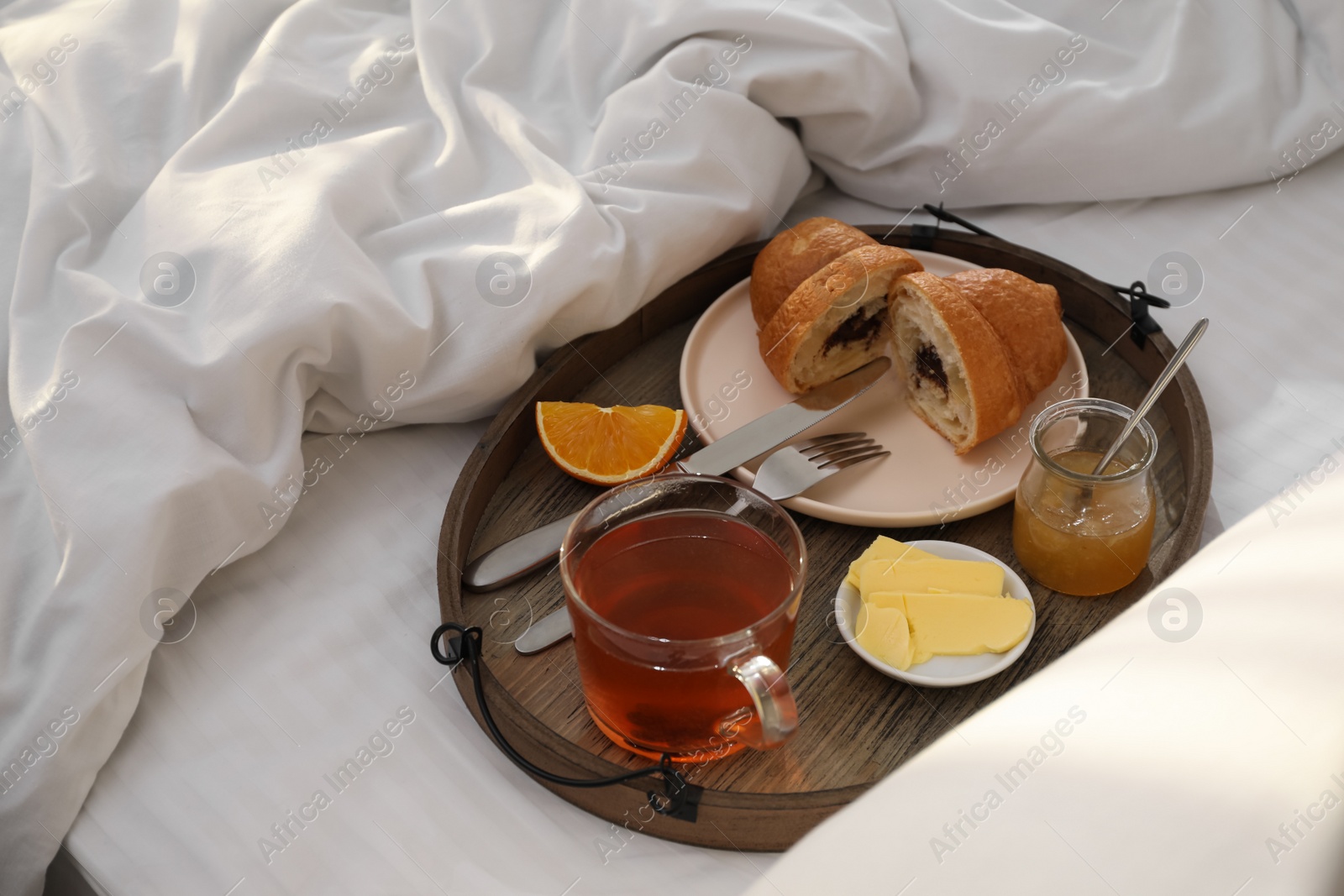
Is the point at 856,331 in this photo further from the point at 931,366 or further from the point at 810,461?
the point at 810,461

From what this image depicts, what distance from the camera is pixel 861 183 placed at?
1439 millimetres

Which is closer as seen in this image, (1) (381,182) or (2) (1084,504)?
(2) (1084,504)

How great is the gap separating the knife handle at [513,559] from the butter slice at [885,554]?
0.28 metres

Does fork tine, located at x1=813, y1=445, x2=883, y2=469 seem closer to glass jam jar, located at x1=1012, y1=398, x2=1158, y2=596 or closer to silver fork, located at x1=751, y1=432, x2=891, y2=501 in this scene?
silver fork, located at x1=751, y1=432, x2=891, y2=501

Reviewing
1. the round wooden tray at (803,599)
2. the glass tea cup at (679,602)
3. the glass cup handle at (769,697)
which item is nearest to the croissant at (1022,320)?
the round wooden tray at (803,599)

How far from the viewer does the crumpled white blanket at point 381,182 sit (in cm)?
91

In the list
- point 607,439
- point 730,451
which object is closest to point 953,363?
point 730,451

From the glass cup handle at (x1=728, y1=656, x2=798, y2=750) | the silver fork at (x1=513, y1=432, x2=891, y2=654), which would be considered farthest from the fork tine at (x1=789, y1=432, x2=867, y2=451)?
the glass cup handle at (x1=728, y1=656, x2=798, y2=750)

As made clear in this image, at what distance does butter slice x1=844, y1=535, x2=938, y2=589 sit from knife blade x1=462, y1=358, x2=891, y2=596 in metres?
0.17

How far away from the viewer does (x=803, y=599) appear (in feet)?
3.24

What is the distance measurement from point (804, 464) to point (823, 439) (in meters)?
0.06

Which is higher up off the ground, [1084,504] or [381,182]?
[381,182]

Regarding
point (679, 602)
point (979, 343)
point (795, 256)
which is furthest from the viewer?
point (795, 256)

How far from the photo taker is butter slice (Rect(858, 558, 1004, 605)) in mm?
926
